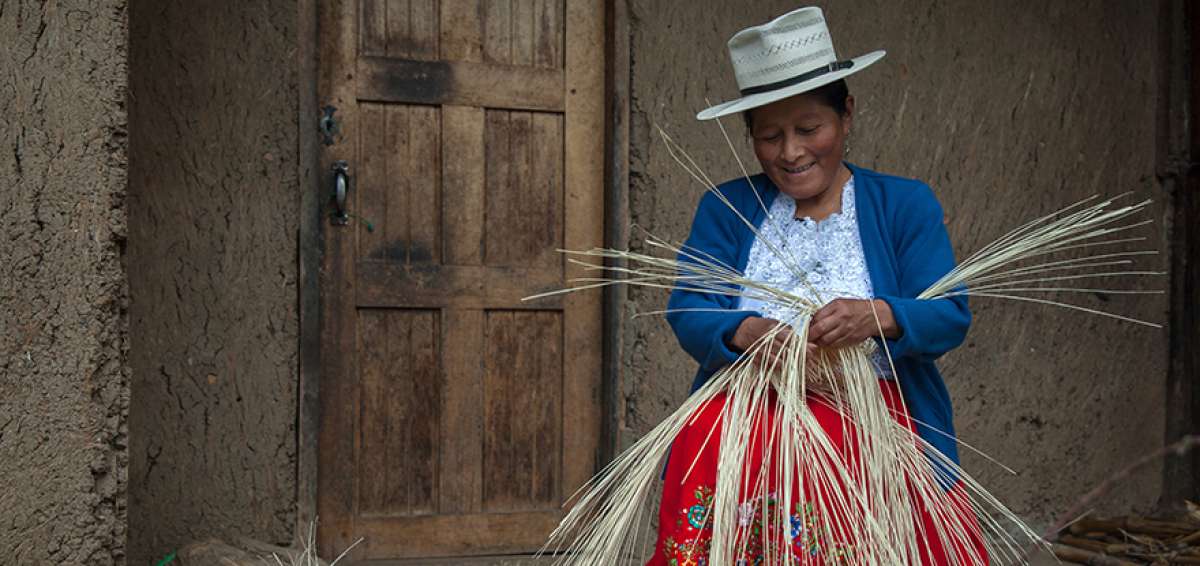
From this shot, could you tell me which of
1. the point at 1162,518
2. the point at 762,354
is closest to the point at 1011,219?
the point at 1162,518

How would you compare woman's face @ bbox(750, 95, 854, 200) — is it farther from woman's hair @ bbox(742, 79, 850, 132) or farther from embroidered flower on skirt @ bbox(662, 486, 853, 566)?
embroidered flower on skirt @ bbox(662, 486, 853, 566)

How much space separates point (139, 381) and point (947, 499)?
2.07 m

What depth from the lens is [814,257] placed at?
204cm

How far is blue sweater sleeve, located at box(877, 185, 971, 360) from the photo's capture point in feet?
6.04

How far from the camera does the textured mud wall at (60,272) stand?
2.31m

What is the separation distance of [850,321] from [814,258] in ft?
0.78

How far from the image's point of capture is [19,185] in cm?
231

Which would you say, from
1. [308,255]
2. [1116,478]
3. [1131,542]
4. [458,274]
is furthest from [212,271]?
[1131,542]

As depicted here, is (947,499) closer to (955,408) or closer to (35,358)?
(35,358)

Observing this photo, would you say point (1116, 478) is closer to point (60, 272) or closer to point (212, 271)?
point (60, 272)

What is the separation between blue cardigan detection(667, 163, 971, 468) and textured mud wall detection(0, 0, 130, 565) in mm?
1173

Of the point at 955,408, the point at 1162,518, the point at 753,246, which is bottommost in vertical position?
the point at 1162,518

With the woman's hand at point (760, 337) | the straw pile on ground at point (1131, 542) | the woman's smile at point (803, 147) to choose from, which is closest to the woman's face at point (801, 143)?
the woman's smile at point (803, 147)

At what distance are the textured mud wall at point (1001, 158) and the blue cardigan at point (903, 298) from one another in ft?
4.32
